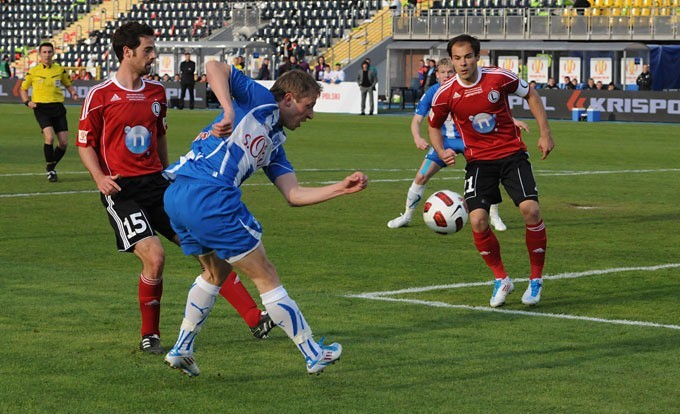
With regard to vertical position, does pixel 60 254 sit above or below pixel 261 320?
below

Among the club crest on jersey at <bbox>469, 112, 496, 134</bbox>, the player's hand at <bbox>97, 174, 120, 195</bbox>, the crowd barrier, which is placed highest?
the player's hand at <bbox>97, 174, 120, 195</bbox>

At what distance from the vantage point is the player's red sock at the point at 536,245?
994cm

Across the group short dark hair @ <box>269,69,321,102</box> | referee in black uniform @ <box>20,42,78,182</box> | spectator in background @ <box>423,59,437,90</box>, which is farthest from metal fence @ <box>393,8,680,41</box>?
short dark hair @ <box>269,69,321,102</box>

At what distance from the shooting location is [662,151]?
2791cm

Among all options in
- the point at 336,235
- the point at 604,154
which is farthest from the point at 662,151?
the point at 336,235

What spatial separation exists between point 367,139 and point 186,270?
20282 millimetres

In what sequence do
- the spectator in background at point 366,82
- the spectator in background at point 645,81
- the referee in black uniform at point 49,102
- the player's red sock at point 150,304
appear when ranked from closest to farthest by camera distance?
the player's red sock at point 150,304
the referee in black uniform at point 49,102
the spectator in background at point 366,82
the spectator in background at point 645,81

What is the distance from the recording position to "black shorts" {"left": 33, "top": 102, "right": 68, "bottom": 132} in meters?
20.0

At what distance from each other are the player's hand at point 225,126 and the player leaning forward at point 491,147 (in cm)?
366

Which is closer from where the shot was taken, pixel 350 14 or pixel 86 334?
pixel 86 334

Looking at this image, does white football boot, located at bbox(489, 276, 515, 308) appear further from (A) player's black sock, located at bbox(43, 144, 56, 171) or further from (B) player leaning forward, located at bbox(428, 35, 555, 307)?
(A) player's black sock, located at bbox(43, 144, 56, 171)

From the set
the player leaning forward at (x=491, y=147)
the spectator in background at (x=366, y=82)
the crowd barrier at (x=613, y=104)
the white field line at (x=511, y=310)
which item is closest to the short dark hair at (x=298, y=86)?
the white field line at (x=511, y=310)

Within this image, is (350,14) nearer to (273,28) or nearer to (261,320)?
(273,28)

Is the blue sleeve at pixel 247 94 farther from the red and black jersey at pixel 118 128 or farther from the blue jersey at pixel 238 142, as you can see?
the red and black jersey at pixel 118 128
